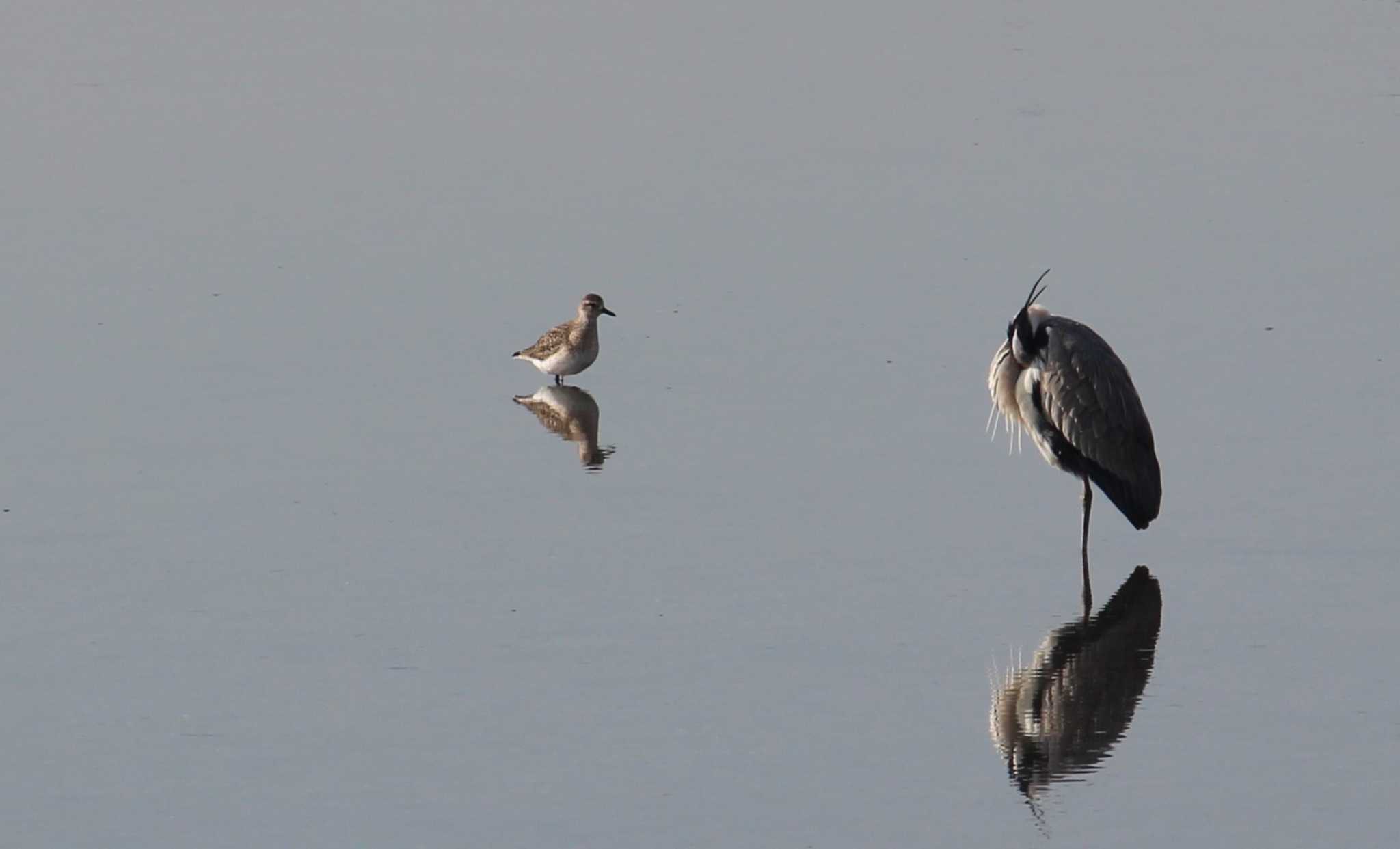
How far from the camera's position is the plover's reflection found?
41.2 ft

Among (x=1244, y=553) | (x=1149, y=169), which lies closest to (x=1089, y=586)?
(x=1244, y=553)

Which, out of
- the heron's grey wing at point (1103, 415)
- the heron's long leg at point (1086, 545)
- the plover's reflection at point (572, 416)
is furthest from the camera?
the plover's reflection at point (572, 416)

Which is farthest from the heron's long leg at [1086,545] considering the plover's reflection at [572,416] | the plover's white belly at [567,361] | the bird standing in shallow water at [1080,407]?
the plover's white belly at [567,361]

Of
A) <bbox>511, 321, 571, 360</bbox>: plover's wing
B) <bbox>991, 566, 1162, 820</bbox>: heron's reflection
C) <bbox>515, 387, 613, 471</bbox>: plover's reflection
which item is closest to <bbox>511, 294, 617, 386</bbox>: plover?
<bbox>511, 321, 571, 360</bbox>: plover's wing

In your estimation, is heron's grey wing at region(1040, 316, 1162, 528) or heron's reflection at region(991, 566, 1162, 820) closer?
heron's reflection at region(991, 566, 1162, 820)

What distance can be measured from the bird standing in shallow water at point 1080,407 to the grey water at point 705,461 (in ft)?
0.88

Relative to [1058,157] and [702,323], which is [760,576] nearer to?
[702,323]

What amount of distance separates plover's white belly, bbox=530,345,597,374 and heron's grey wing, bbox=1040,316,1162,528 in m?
3.50

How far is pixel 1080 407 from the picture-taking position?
1123 cm

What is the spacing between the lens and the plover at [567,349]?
14.0m

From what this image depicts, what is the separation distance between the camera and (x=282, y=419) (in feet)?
42.2

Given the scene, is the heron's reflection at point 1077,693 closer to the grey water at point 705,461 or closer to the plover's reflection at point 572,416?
the grey water at point 705,461

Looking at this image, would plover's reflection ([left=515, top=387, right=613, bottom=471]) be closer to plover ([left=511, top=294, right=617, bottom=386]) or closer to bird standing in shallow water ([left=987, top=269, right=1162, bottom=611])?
plover ([left=511, top=294, right=617, bottom=386])

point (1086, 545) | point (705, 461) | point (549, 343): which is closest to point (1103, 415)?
point (1086, 545)
